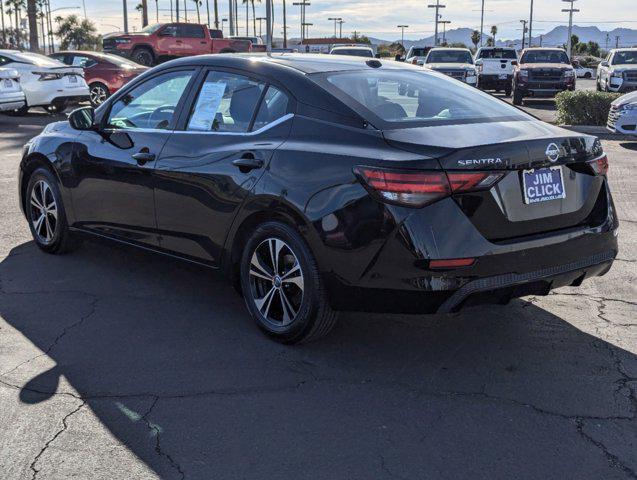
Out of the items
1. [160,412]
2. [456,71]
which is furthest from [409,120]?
[456,71]

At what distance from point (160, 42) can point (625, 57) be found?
56.7 ft

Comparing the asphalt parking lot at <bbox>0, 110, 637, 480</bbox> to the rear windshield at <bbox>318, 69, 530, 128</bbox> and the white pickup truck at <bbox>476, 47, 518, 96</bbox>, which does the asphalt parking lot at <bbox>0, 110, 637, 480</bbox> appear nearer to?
the rear windshield at <bbox>318, 69, 530, 128</bbox>

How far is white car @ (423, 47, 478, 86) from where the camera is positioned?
2512cm

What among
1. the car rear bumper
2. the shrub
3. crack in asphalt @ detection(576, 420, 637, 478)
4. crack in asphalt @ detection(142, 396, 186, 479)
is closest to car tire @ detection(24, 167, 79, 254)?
crack in asphalt @ detection(142, 396, 186, 479)

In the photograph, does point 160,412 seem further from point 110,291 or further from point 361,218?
point 110,291

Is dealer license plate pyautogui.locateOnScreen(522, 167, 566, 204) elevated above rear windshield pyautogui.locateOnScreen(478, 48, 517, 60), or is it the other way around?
rear windshield pyautogui.locateOnScreen(478, 48, 517, 60)

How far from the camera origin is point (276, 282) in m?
4.36

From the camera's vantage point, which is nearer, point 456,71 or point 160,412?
point 160,412

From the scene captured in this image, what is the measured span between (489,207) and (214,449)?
5.68ft

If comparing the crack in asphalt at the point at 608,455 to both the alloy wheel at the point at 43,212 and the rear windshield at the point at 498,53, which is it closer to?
the alloy wheel at the point at 43,212

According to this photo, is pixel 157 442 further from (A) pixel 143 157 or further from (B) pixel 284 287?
(A) pixel 143 157

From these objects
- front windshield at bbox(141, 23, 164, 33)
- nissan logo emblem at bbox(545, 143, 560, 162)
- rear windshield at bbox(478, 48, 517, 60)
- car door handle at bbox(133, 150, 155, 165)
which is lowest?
car door handle at bbox(133, 150, 155, 165)

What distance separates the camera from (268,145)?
433 cm

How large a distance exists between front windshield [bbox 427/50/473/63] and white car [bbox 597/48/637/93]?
4.60 metres
